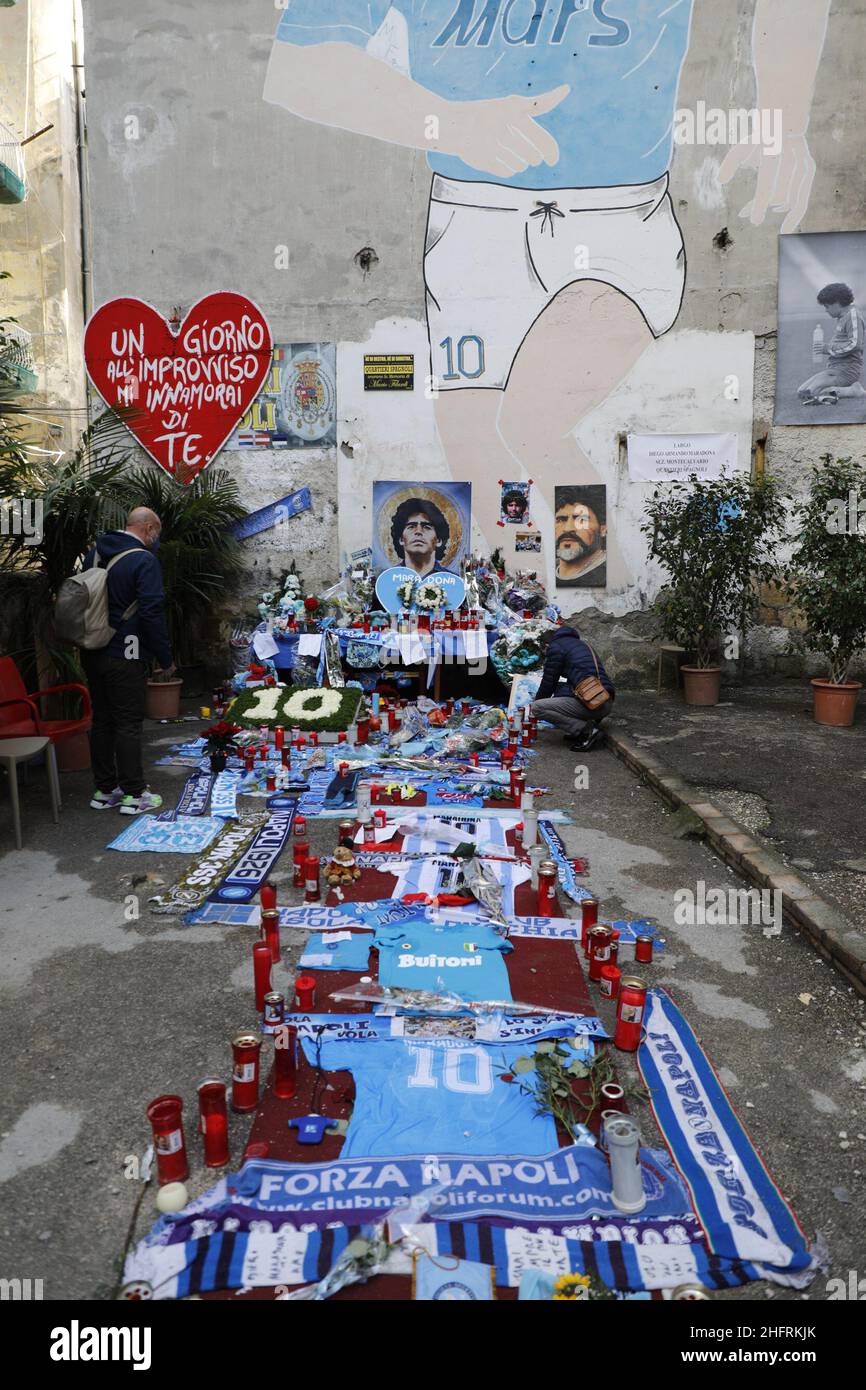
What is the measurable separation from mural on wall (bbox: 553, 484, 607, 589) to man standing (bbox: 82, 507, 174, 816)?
6.11 meters

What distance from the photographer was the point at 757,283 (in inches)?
425

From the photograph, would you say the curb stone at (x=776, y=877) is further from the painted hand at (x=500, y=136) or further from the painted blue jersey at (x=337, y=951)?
the painted hand at (x=500, y=136)

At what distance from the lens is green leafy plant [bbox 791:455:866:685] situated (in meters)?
8.77

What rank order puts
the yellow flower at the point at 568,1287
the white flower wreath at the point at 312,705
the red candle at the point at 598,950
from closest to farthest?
the yellow flower at the point at 568,1287
the red candle at the point at 598,950
the white flower wreath at the point at 312,705

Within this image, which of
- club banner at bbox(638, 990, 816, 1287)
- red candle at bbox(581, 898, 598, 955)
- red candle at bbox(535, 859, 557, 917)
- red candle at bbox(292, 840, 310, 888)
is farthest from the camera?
red candle at bbox(292, 840, 310, 888)

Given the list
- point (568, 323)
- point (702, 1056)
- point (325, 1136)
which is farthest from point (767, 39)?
point (325, 1136)

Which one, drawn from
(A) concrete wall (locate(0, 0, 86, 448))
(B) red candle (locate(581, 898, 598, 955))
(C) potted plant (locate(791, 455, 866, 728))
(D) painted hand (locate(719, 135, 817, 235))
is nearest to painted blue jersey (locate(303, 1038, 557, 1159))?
(B) red candle (locate(581, 898, 598, 955))

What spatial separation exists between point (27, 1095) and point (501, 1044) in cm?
174

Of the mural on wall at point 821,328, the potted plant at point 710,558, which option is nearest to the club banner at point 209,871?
the potted plant at point 710,558

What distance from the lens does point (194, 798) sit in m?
6.62

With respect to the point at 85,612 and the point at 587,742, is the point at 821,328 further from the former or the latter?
the point at 85,612

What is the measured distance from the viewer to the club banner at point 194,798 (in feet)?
20.6

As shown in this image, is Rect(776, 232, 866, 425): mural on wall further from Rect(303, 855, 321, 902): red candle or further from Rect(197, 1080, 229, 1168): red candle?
Rect(197, 1080, 229, 1168): red candle

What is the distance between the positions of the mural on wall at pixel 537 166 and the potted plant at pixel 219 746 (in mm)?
5316
